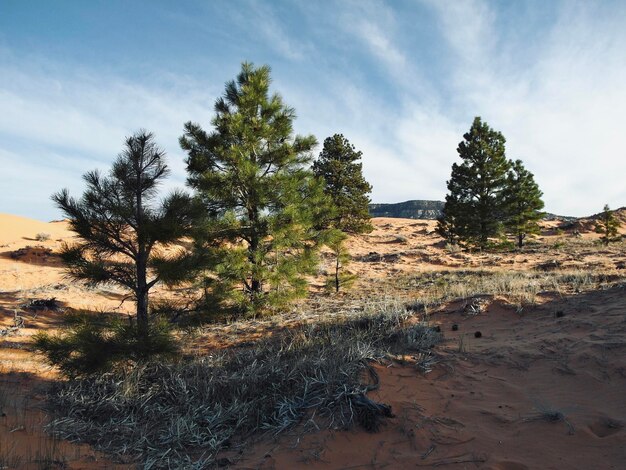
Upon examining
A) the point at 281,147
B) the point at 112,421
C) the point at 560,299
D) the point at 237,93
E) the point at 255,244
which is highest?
the point at 237,93

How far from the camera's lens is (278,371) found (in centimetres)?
457

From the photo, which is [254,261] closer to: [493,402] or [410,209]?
[493,402]

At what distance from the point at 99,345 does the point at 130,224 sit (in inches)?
62.4

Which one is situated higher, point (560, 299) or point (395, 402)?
point (560, 299)

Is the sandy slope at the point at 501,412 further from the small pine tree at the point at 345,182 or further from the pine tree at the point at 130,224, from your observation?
the small pine tree at the point at 345,182

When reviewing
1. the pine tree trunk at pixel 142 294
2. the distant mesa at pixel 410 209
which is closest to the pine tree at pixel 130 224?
the pine tree trunk at pixel 142 294

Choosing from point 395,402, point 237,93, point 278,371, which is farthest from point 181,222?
point 237,93

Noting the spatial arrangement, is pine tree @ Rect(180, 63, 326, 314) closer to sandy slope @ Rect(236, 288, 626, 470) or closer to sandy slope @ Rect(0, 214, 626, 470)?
sandy slope @ Rect(0, 214, 626, 470)

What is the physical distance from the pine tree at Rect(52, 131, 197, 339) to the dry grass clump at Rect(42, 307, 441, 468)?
84cm

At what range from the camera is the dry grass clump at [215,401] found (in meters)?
3.69

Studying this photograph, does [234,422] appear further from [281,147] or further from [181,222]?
[281,147]

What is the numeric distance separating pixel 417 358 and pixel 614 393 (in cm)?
203

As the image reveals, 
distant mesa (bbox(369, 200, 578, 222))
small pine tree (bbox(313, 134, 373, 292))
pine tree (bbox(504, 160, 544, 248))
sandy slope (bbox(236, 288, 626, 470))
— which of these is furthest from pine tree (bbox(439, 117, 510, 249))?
distant mesa (bbox(369, 200, 578, 222))

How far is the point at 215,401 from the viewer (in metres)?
4.36
